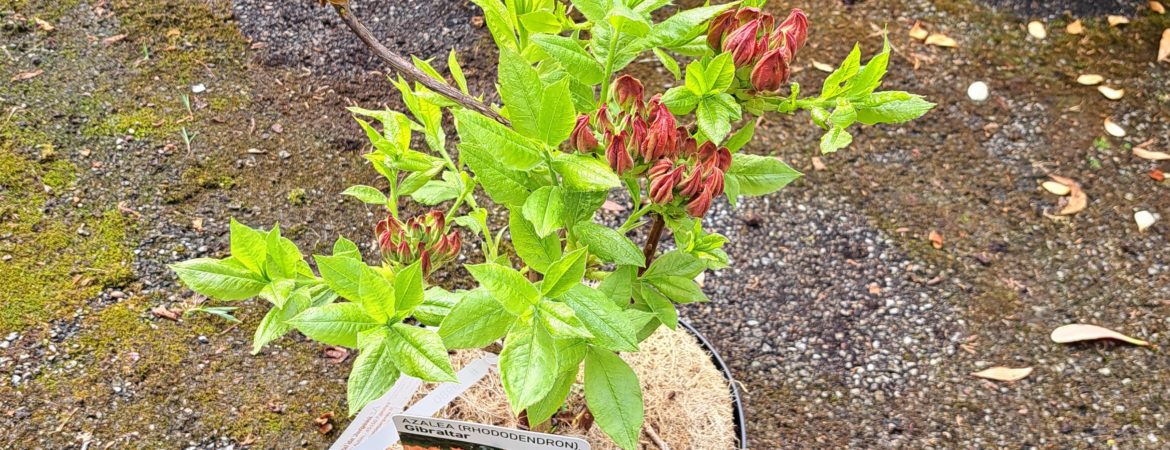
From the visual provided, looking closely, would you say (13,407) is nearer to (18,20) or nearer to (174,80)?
(174,80)

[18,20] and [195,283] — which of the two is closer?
[195,283]

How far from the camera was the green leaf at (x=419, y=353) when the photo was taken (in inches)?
28.7

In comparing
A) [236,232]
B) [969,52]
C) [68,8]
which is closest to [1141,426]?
[969,52]

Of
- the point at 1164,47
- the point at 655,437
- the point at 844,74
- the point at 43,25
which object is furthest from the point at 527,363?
the point at 1164,47

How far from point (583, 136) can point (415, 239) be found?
0.83 feet

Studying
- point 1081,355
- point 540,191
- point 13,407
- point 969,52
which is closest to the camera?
point 540,191

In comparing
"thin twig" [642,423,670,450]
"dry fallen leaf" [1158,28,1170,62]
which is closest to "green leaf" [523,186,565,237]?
"thin twig" [642,423,670,450]

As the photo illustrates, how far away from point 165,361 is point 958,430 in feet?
4.94

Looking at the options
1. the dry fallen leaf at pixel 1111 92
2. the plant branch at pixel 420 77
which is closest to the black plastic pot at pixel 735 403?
the plant branch at pixel 420 77

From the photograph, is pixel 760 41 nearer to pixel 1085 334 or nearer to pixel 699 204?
pixel 699 204

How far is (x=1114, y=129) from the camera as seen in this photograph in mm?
2430

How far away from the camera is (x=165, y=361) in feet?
5.23

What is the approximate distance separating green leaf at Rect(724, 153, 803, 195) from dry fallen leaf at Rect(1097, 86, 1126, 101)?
1923mm

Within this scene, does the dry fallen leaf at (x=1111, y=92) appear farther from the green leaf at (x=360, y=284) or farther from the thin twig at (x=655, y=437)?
the green leaf at (x=360, y=284)
